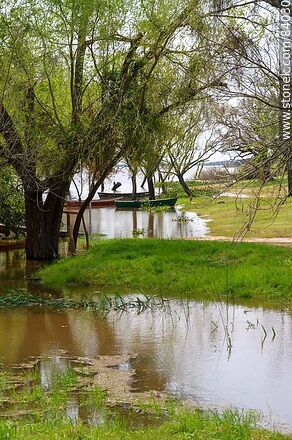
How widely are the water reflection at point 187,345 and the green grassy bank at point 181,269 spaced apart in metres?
1.13

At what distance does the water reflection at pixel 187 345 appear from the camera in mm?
8539

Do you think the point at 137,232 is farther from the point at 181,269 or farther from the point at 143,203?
the point at 143,203

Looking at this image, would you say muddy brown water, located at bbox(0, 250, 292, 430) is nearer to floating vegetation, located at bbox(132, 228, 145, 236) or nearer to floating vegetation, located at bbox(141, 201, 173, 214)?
floating vegetation, located at bbox(132, 228, 145, 236)

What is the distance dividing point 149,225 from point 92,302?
15945 mm

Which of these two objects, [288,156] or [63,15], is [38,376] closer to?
[288,156]

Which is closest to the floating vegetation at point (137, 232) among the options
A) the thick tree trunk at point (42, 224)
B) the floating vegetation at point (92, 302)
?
the thick tree trunk at point (42, 224)

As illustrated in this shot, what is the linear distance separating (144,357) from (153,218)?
2412 centimetres

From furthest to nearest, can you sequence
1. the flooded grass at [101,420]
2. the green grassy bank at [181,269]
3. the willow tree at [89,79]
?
the willow tree at [89,79], the green grassy bank at [181,269], the flooded grass at [101,420]

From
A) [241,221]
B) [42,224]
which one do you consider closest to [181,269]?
[42,224]

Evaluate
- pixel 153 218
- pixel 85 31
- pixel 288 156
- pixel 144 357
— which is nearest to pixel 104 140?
pixel 85 31

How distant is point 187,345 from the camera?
35.9 feet

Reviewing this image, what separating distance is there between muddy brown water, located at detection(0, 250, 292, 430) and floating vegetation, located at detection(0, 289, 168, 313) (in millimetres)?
397

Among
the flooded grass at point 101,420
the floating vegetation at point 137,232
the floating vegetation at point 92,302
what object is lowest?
the flooded grass at point 101,420

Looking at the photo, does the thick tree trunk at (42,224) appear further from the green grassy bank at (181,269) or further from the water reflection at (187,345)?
the water reflection at (187,345)
